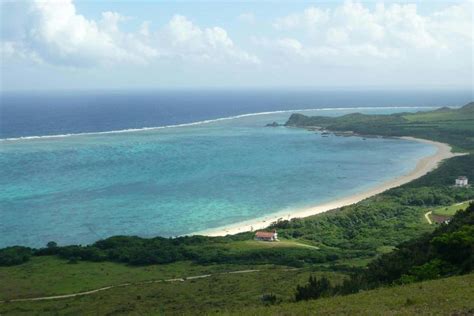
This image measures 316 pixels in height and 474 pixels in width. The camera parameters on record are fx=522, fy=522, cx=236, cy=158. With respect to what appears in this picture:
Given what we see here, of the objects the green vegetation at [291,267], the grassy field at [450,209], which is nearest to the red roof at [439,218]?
the grassy field at [450,209]

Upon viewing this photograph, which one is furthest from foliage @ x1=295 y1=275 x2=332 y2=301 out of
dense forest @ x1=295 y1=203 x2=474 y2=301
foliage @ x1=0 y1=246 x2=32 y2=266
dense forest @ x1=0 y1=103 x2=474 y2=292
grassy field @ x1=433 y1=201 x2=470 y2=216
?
grassy field @ x1=433 y1=201 x2=470 y2=216

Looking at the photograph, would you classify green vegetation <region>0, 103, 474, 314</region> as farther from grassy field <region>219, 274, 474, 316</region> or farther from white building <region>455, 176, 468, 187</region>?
white building <region>455, 176, 468, 187</region>

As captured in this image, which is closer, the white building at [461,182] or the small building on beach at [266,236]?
the small building on beach at [266,236]

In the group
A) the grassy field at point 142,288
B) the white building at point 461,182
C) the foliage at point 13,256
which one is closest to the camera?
the grassy field at point 142,288

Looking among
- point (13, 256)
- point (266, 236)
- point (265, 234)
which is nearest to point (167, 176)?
point (265, 234)

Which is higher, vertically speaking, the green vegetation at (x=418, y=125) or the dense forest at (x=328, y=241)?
the green vegetation at (x=418, y=125)

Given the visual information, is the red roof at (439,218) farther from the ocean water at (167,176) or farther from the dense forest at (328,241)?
the ocean water at (167,176)
